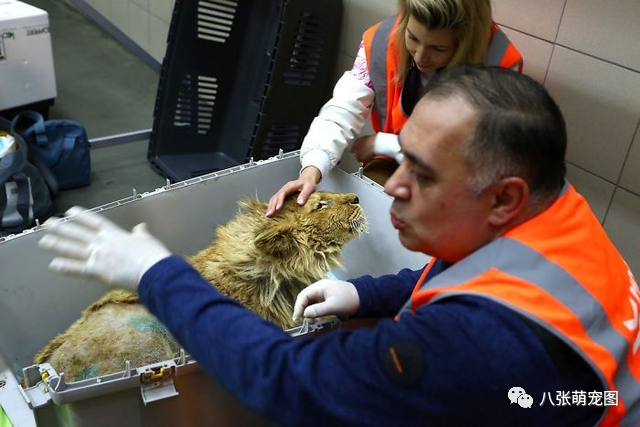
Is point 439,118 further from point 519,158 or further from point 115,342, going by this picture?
point 115,342

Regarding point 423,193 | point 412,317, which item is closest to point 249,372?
point 412,317

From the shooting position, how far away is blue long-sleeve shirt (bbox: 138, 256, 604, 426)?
701mm

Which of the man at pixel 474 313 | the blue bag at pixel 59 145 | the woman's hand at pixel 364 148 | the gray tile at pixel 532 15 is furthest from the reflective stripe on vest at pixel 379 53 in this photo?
the blue bag at pixel 59 145

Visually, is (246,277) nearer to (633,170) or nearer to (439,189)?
(439,189)

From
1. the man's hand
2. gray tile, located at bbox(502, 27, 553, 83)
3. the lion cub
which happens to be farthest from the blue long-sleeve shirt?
gray tile, located at bbox(502, 27, 553, 83)

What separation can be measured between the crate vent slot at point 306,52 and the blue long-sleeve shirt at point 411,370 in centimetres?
187

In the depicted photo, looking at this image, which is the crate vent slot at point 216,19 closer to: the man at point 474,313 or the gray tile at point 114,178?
the gray tile at point 114,178

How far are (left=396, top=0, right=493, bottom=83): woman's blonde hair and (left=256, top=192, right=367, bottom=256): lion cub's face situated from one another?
1.52ft

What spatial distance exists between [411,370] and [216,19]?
7.95 ft

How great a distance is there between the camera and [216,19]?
9.06 ft

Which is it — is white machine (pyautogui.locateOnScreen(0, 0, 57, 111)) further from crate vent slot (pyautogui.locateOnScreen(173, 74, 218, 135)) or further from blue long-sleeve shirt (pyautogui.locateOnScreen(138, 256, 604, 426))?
blue long-sleeve shirt (pyautogui.locateOnScreen(138, 256, 604, 426))

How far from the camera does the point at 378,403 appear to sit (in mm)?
719

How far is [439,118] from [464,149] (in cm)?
5

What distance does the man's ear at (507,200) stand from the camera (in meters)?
0.76
